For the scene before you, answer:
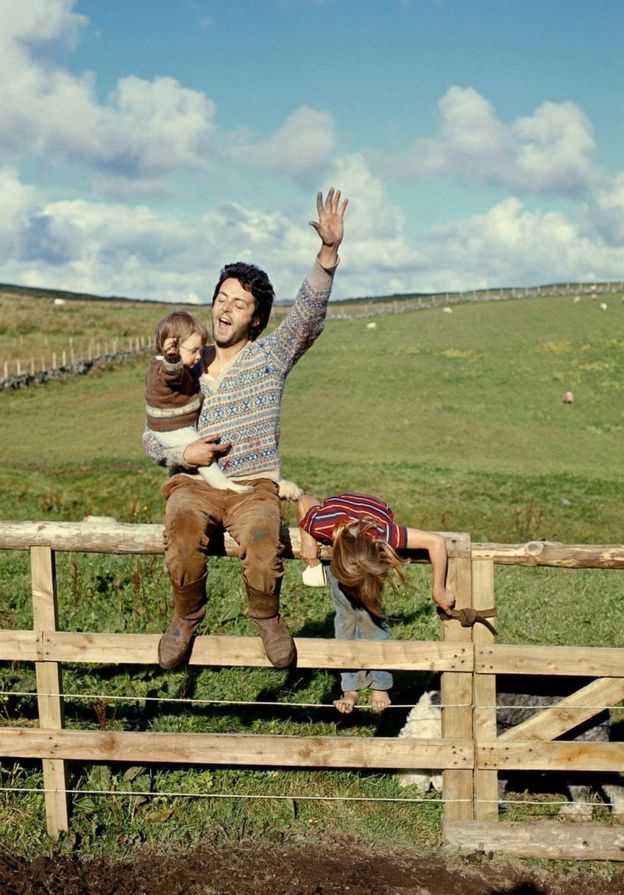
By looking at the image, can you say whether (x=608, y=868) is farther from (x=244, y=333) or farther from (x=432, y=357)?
(x=432, y=357)

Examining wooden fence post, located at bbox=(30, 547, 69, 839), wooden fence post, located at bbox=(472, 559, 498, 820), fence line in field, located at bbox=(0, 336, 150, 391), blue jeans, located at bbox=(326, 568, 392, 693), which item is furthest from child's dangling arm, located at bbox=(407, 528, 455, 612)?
fence line in field, located at bbox=(0, 336, 150, 391)

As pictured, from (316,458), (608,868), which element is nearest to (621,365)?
(316,458)

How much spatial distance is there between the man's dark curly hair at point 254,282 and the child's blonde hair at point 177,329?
0.58m

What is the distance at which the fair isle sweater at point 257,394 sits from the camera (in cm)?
522

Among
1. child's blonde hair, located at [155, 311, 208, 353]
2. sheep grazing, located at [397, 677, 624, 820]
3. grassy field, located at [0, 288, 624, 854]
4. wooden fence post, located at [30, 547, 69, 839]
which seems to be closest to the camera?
child's blonde hair, located at [155, 311, 208, 353]

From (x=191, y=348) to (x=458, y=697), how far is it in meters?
2.53

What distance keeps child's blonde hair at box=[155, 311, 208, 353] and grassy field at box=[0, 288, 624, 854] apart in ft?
7.60

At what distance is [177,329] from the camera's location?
4.80 metres

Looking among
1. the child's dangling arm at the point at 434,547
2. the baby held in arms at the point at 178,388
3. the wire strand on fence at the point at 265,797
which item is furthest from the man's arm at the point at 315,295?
the wire strand on fence at the point at 265,797

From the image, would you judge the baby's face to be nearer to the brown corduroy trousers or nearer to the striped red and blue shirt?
the brown corduroy trousers

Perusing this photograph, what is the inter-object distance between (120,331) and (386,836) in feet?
201

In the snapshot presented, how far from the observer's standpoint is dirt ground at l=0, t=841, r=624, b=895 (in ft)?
16.3

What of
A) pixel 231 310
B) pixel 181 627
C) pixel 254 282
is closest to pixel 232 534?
pixel 181 627

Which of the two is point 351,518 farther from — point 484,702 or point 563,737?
point 563,737
